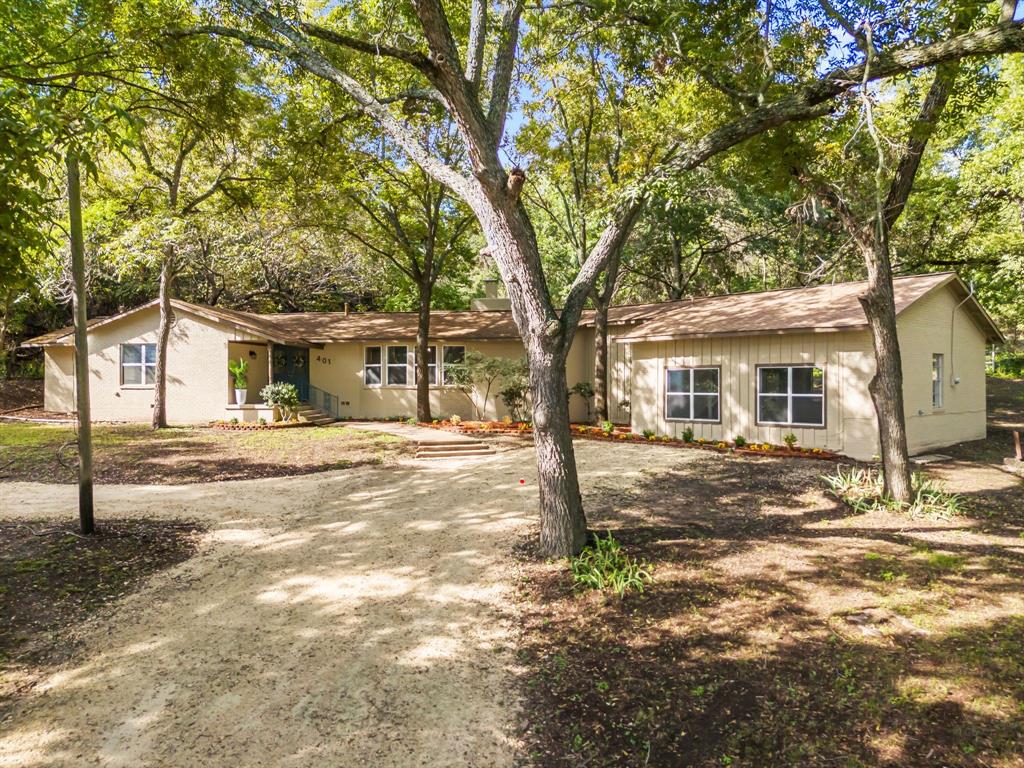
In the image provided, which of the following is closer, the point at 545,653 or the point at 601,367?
the point at 545,653

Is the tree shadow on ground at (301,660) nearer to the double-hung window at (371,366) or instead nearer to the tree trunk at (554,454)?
the tree trunk at (554,454)

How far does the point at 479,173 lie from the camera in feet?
18.0

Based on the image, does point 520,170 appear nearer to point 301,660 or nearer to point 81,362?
point 301,660

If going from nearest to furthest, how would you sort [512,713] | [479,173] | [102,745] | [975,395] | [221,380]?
[102,745] < [512,713] < [479,173] < [975,395] < [221,380]

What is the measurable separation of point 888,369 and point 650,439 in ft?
22.4

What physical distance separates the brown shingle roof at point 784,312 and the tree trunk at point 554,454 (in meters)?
8.15

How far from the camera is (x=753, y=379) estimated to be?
13.6 m

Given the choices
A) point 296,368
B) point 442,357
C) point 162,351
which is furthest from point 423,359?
point 162,351

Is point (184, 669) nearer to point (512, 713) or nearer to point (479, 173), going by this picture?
point (512, 713)

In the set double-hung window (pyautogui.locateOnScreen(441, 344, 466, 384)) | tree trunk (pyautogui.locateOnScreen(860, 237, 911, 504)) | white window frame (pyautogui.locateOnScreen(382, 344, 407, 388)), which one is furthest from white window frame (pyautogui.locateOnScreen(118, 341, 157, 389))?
tree trunk (pyautogui.locateOnScreen(860, 237, 911, 504))

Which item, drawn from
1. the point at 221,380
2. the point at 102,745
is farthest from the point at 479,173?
the point at 221,380

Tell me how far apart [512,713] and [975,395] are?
17.5 meters

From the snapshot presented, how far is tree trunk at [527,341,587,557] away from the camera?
5.75 metres

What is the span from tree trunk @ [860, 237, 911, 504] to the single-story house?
150 inches
